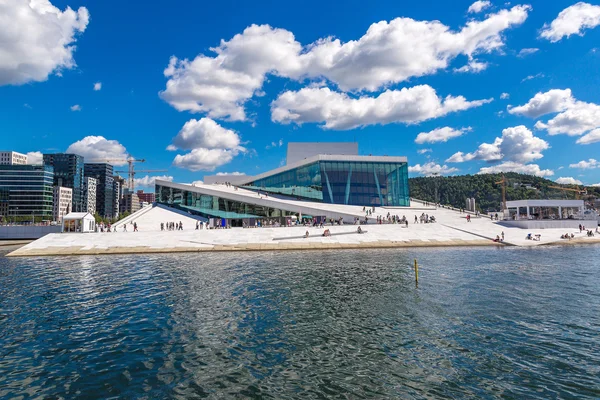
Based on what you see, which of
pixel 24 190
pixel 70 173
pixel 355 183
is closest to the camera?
pixel 355 183

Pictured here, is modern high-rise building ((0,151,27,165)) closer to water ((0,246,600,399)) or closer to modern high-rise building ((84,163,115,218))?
modern high-rise building ((84,163,115,218))

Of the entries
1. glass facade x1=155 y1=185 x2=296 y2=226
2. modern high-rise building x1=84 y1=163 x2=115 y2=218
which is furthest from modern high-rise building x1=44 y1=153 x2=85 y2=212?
glass facade x1=155 y1=185 x2=296 y2=226

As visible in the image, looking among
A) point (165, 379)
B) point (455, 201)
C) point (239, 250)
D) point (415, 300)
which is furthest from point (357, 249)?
point (455, 201)

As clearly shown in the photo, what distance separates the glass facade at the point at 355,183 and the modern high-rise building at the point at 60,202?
432 feet

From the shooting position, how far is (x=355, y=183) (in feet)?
194

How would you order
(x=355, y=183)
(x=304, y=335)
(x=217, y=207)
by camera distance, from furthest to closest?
(x=355, y=183) < (x=217, y=207) < (x=304, y=335)

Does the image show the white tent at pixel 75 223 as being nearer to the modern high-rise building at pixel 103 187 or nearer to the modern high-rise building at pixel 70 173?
the modern high-rise building at pixel 70 173

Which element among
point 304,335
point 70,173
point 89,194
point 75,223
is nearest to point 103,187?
point 89,194

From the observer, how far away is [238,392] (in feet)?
22.6

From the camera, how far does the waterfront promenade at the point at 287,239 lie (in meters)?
31.5

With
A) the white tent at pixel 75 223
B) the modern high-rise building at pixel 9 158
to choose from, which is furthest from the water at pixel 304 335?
the modern high-rise building at pixel 9 158

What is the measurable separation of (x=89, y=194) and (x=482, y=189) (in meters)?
182

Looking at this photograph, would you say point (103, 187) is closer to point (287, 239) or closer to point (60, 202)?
point (60, 202)

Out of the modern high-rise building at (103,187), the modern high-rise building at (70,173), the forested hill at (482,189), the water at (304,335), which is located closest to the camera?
the water at (304,335)
